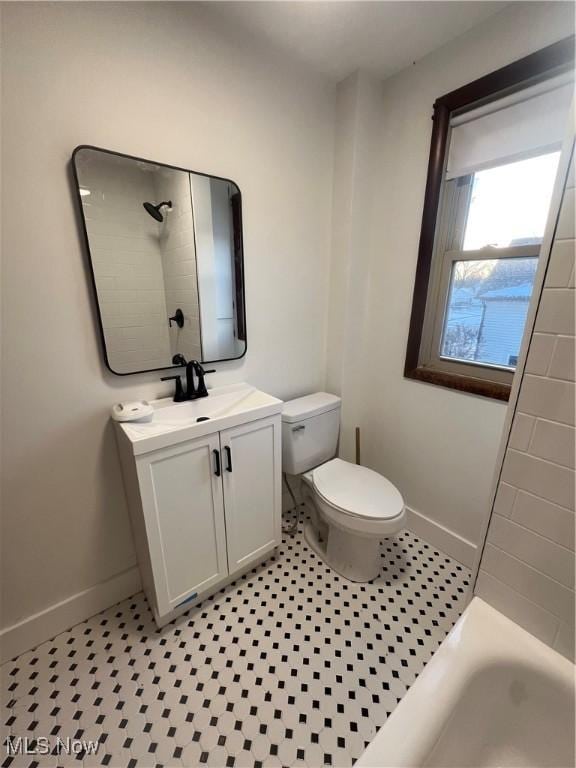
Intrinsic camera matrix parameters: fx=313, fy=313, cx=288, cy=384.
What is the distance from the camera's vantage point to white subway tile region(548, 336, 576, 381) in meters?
0.71

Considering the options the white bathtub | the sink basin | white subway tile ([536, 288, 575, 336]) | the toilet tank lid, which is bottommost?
the white bathtub

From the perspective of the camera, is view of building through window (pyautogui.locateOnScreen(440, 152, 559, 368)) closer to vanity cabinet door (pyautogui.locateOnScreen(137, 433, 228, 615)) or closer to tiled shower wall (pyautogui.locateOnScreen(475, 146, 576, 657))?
tiled shower wall (pyautogui.locateOnScreen(475, 146, 576, 657))

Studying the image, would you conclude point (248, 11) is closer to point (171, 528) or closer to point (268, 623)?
point (171, 528)

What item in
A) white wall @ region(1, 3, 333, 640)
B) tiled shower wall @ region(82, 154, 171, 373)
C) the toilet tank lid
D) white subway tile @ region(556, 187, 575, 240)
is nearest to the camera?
white subway tile @ region(556, 187, 575, 240)

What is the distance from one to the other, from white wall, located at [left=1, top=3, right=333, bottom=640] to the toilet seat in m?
0.68

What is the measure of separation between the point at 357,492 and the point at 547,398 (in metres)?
0.94

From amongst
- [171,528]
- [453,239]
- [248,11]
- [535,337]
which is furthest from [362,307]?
[171,528]

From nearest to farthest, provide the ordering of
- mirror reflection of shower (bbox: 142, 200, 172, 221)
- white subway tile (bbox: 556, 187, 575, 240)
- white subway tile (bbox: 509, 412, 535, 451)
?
white subway tile (bbox: 556, 187, 575, 240) → white subway tile (bbox: 509, 412, 535, 451) → mirror reflection of shower (bbox: 142, 200, 172, 221)

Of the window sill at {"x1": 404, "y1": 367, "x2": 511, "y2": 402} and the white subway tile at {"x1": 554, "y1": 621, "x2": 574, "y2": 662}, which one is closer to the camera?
the white subway tile at {"x1": 554, "y1": 621, "x2": 574, "y2": 662}

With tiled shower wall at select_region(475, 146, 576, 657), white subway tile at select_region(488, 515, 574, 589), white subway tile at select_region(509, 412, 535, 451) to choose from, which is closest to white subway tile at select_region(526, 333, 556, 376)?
tiled shower wall at select_region(475, 146, 576, 657)

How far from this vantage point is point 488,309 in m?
1.44

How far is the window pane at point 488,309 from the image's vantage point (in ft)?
4.38

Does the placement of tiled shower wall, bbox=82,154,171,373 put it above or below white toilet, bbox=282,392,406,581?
Result: above

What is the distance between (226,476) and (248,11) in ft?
5.84
